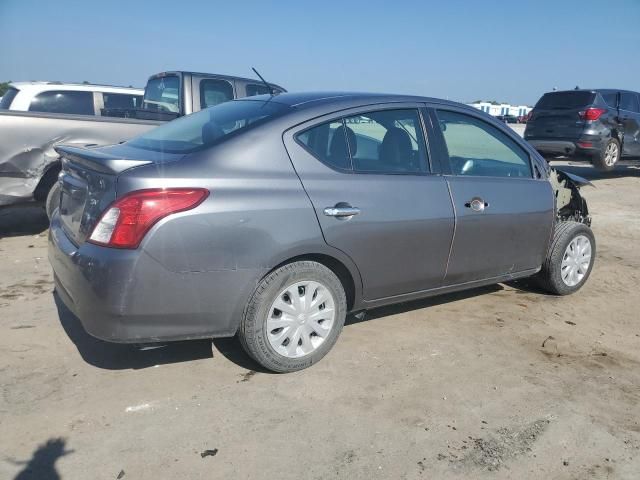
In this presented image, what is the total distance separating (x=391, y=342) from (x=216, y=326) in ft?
4.38

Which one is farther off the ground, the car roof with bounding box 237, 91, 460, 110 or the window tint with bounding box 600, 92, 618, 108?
the window tint with bounding box 600, 92, 618, 108

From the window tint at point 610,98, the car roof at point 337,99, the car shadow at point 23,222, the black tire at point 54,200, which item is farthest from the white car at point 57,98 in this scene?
the window tint at point 610,98

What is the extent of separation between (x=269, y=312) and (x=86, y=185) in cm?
120

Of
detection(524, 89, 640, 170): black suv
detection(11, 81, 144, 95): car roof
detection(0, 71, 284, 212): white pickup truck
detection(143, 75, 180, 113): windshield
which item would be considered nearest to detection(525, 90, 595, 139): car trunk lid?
detection(524, 89, 640, 170): black suv

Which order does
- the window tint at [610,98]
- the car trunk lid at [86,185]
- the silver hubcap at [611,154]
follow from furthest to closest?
1. the window tint at [610,98]
2. the silver hubcap at [611,154]
3. the car trunk lid at [86,185]

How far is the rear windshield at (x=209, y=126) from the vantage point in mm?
3197

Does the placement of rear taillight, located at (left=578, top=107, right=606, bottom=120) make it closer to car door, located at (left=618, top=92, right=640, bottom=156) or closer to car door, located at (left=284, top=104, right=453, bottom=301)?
car door, located at (left=618, top=92, right=640, bottom=156)

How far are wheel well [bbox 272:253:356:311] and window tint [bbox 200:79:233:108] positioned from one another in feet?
14.8

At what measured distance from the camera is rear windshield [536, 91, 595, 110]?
1159 centimetres

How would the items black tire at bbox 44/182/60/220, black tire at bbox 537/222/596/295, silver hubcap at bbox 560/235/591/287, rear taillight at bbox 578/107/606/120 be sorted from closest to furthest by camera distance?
black tire at bbox 44/182/60/220, black tire at bbox 537/222/596/295, silver hubcap at bbox 560/235/591/287, rear taillight at bbox 578/107/606/120

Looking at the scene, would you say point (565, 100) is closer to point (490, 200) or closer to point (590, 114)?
point (590, 114)

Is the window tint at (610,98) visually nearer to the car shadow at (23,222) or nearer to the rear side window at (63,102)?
the rear side window at (63,102)

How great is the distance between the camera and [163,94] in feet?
24.5

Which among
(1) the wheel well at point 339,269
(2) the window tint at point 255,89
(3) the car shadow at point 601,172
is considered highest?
(2) the window tint at point 255,89
